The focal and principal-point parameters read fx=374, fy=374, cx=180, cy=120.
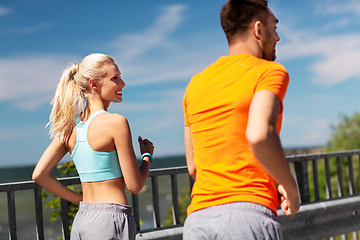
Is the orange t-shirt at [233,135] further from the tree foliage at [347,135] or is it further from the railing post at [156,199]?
the tree foliage at [347,135]

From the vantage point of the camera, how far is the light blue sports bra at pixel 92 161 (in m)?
2.25

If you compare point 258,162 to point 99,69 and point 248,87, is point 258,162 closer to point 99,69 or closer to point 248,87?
point 248,87

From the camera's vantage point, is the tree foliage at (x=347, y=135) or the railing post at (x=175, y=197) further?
the tree foliage at (x=347, y=135)

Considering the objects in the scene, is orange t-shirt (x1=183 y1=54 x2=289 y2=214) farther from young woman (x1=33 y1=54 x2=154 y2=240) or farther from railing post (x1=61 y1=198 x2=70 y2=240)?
railing post (x1=61 y1=198 x2=70 y2=240)

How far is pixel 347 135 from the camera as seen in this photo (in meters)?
53.0

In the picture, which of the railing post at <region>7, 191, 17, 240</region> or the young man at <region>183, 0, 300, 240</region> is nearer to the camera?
the young man at <region>183, 0, 300, 240</region>

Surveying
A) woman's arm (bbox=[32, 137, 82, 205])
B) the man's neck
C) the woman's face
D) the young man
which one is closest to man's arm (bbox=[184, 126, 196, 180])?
the young man

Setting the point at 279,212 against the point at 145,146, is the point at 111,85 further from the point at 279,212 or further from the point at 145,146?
the point at 279,212

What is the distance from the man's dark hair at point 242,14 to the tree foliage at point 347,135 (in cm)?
5427

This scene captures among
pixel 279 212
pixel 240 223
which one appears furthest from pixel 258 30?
pixel 279 212

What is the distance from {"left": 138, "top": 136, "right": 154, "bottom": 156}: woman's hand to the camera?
2488 mm

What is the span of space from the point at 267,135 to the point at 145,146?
1279mm

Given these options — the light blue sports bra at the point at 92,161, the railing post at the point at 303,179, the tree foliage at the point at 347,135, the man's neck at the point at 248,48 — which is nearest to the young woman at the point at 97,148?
the light blue sports bra at the point at 92,161

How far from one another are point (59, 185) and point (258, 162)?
1.76m
